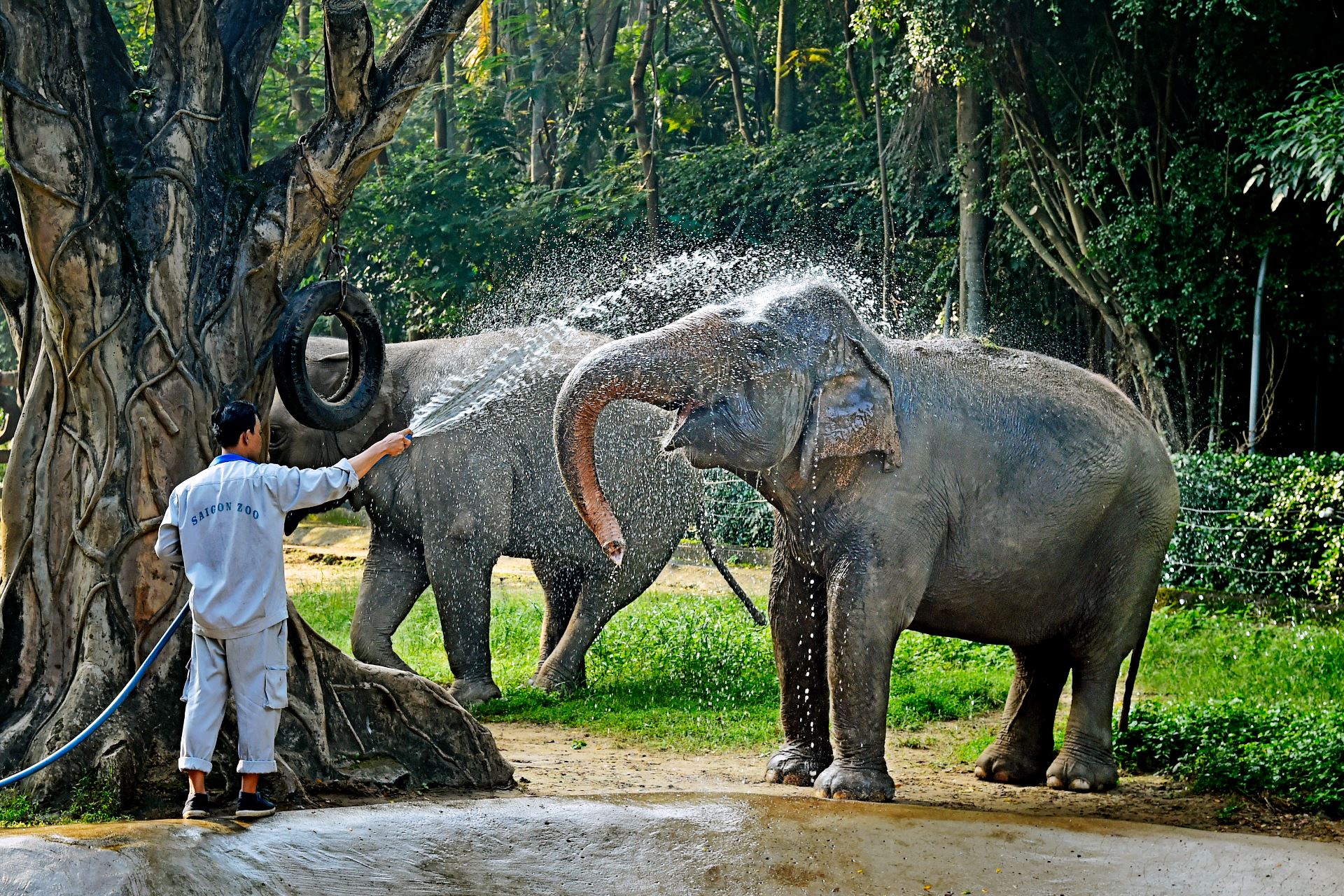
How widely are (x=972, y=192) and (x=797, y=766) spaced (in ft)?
38.7

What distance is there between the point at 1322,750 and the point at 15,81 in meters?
5.89

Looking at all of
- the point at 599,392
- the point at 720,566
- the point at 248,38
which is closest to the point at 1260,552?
the point at 720,566

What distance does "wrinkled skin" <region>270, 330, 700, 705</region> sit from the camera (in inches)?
367

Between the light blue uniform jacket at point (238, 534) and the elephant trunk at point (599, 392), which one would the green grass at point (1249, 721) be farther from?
the light blue uniform jacket at point (238, 534)

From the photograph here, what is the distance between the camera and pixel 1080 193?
1595 centimetres

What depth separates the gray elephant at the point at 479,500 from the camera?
9.33 m

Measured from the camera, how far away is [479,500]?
942cm

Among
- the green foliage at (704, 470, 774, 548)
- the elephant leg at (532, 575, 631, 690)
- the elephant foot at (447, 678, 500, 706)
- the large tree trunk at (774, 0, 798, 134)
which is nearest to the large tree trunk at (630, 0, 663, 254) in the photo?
the large tree trunk at (774, 0, 798, 134)

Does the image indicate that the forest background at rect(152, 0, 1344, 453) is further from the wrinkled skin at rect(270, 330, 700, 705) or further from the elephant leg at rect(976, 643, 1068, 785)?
the elephant leg at rect(976, 643, 1068, 785)

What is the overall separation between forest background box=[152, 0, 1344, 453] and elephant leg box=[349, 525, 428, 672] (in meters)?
4.60

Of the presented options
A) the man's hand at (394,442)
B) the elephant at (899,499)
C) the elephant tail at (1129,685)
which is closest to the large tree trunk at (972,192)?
the elephant tail at (1129,685)

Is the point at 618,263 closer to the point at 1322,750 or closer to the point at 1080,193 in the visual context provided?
the point at 1080,193

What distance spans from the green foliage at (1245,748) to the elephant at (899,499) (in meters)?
0.36

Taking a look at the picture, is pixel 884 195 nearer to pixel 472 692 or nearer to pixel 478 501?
pixel 478 501
